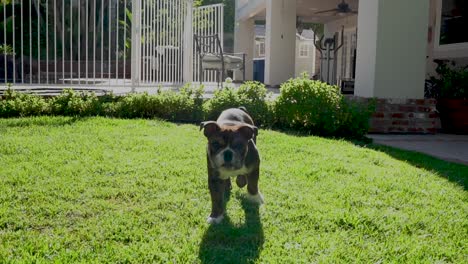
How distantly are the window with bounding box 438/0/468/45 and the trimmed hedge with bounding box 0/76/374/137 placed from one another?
456cm

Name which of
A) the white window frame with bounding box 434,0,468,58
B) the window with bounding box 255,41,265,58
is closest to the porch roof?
the white window frame with bounding box 434,0,468,58

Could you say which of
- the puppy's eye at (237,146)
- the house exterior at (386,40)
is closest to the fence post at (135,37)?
the house exterior at (386,40)

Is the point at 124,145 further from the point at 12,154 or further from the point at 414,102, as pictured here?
the point at 414,102

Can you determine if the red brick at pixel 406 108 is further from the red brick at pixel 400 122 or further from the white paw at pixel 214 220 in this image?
the white paw at pixel 214 220

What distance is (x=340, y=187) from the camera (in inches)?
142

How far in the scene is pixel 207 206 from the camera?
10.2 ft

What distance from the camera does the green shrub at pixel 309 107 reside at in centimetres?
602

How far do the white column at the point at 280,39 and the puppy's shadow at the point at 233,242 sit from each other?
36.4 ft

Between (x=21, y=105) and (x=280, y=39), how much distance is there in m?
8.74

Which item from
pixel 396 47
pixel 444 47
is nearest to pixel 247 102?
pixel 396 47

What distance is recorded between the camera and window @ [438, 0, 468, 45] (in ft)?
31.4

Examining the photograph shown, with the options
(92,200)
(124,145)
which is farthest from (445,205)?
(124,145)

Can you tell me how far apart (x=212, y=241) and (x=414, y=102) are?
16.1 ft

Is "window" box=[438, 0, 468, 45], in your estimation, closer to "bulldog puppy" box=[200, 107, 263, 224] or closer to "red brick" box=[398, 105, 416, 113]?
"red brick" box=[398, 105, 416, 113]
